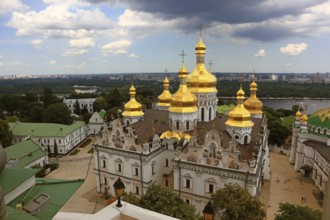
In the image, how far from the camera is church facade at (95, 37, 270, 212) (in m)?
20.9

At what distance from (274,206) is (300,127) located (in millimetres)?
13951

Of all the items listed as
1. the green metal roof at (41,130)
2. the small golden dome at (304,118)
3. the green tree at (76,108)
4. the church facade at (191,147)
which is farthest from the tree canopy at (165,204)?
the green tree at (76,108)

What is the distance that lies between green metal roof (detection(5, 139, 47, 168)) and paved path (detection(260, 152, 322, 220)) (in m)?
29.0

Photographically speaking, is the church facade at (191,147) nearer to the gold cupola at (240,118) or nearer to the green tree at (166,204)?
the gold cupola at (240,118)

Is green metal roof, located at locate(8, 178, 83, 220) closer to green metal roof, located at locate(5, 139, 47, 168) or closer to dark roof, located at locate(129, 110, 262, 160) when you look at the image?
dark roof, located at locate(129, 110, 262, 160)

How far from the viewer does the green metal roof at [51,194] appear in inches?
511

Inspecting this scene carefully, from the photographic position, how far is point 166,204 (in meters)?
16.9

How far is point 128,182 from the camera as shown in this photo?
26.1 meters

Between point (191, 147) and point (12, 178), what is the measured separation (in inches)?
530

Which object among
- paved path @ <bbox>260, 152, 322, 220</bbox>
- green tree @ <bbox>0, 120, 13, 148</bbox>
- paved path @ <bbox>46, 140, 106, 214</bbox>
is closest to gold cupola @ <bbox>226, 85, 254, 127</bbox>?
paved path @ <bbox>260, 152, 322, 220</bbox>

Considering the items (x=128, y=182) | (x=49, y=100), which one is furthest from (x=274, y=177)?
(x=49, y=100)

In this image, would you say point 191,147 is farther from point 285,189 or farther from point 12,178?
point 285,189

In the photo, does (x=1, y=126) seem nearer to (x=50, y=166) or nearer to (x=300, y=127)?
(x=50, y=166)

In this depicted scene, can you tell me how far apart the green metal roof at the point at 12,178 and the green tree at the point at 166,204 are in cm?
763
